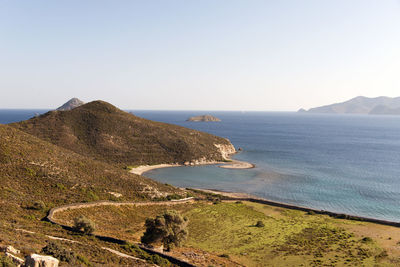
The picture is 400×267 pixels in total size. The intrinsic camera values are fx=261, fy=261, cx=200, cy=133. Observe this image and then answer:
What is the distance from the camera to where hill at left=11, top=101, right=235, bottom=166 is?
10356 centimetres

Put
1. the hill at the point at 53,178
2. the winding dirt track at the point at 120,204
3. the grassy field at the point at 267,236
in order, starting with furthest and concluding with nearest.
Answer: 1. the hill at the point at 53,178
2. the grassy field at the point at 267,236
3. the winding dirt track at the point at 120,204

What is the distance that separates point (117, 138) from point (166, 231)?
85135 mm

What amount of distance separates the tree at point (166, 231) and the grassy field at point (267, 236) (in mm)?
1888

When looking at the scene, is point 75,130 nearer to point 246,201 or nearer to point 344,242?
point 246,201

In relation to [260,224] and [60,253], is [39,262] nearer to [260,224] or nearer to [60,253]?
[60,253]

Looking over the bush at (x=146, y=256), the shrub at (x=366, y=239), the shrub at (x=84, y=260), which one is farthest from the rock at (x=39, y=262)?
the shrub at (x=366, y=239)

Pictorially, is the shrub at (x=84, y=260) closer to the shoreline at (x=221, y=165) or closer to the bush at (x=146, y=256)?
the bush at (x=146, y=256)

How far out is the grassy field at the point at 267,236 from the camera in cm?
3534

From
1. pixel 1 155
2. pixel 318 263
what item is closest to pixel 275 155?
pixel 318 263

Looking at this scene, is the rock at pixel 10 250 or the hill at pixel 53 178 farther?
the hill at pixel 53 178

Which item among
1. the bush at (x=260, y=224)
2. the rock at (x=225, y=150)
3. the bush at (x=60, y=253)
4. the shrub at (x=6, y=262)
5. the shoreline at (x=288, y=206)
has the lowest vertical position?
the shoreline at (x=288, y=206)

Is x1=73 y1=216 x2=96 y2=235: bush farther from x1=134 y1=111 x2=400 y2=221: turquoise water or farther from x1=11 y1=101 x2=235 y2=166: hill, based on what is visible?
x1=11 y1=101 x2=235 y2=166: hill

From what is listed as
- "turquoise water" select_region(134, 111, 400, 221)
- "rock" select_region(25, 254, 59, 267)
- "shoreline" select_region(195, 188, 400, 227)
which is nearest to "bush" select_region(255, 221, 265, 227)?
"shoreline" select_region(195, 188, 400, 227)

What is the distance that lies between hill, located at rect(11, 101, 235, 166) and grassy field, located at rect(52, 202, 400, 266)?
181 ft
